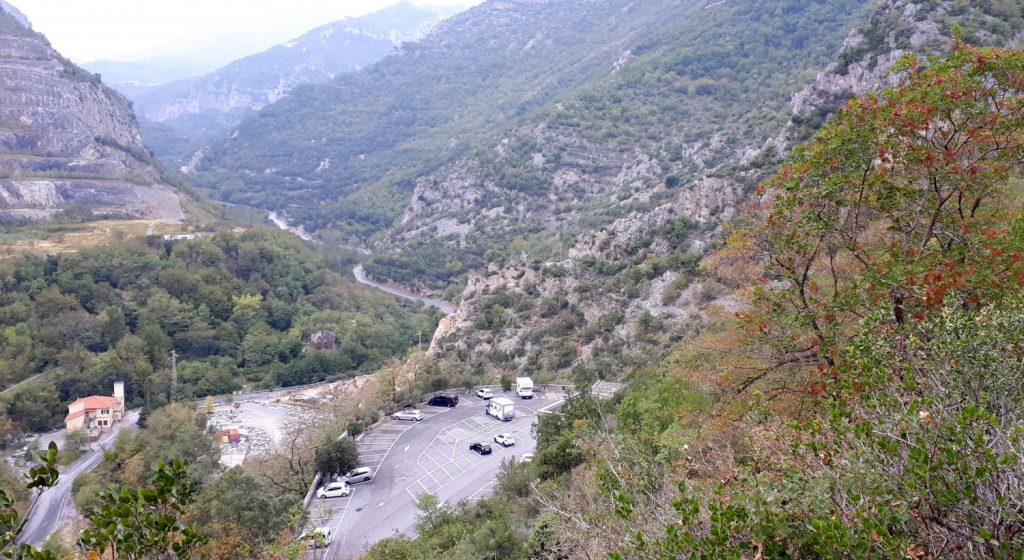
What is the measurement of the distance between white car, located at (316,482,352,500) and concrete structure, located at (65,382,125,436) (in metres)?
24.8

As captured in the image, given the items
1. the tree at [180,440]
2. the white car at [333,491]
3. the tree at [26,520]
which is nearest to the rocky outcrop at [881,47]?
the white car at [333,491]

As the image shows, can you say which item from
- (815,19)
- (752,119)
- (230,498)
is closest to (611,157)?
(752,119)

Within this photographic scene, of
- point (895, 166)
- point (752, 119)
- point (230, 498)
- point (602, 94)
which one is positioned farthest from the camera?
point (602, 94)

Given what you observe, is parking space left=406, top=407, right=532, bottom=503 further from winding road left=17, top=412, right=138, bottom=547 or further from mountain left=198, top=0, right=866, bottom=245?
mountain left=198, top=0, right=866, bottom=245

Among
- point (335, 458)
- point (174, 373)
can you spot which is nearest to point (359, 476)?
point (335, 458)

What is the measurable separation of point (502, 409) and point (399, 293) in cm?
5086

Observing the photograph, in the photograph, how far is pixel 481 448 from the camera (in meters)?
22.9

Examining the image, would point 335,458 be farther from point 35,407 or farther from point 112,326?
point 112,326

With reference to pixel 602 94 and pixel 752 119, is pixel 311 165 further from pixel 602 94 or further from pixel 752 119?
pixel 752 119

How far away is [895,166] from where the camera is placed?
8.21 metres

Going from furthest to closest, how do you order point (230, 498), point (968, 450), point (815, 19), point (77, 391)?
point (815, 19) → point (77, 391) → point (230, 498) → point (968, 450)

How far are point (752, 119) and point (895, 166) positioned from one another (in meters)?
45.9

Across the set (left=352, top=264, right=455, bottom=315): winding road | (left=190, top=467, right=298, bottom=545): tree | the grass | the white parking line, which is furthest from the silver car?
the grass

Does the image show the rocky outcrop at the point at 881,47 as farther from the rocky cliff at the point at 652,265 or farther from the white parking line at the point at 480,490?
the white parking line at the point at 480,490
